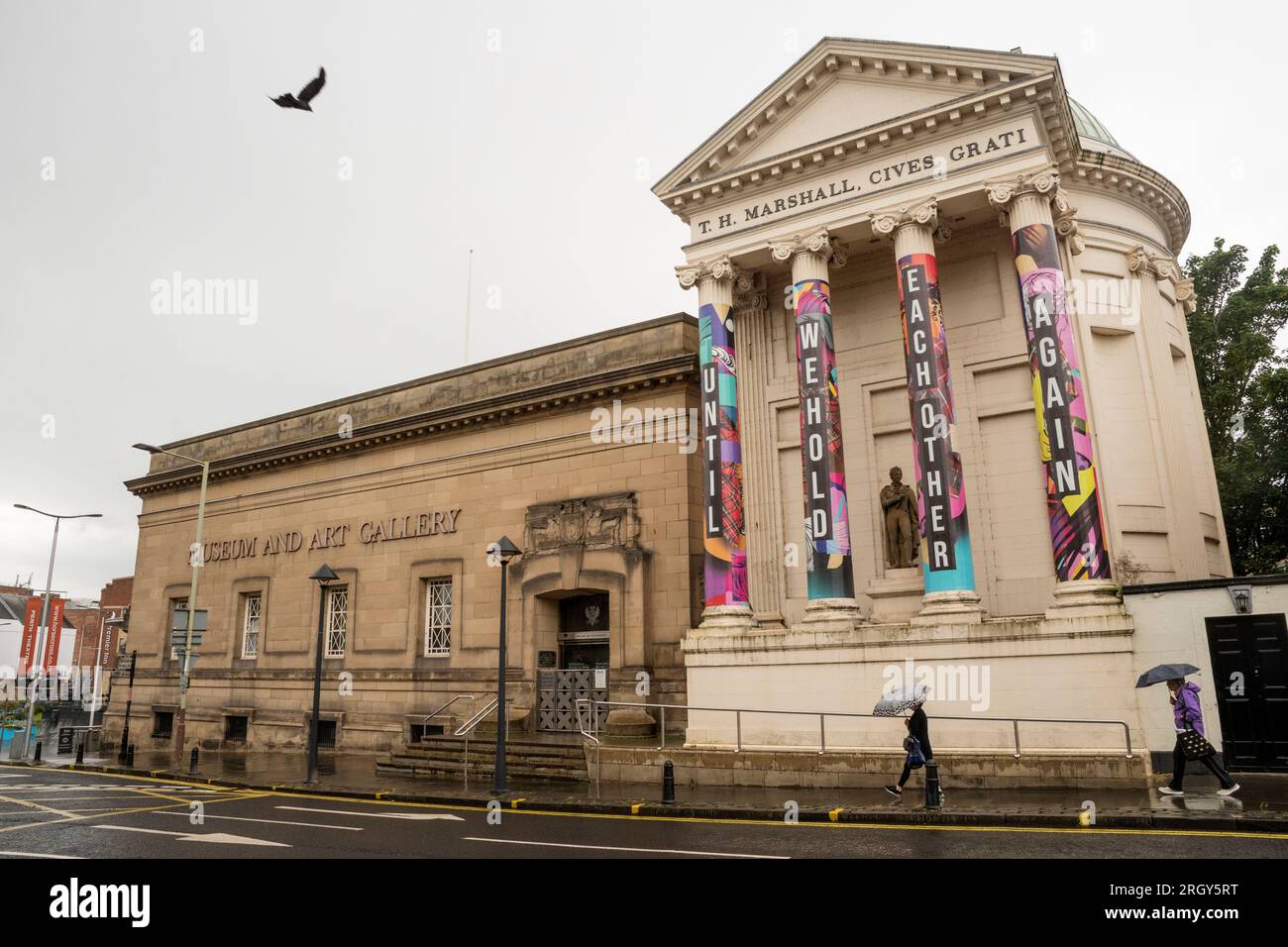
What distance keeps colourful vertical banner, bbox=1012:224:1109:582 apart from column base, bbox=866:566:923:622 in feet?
11.2

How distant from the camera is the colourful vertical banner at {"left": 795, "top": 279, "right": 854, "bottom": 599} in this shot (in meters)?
17.1

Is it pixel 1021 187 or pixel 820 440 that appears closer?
pixel 1021 187

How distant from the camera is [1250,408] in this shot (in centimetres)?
2544

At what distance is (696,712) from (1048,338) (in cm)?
998

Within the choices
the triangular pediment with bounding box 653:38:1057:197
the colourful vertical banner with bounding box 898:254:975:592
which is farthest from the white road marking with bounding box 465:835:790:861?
the triangular pediment with bounding box 653:38:1057:197

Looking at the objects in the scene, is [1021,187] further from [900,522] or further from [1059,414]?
[900,522]

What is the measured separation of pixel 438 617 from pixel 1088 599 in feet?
57.1

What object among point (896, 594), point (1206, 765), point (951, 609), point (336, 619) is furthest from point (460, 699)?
point (1206, 765)

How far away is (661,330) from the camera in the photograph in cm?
2278

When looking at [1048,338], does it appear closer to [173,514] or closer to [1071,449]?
[1071,449]

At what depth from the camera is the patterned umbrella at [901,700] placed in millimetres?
12977

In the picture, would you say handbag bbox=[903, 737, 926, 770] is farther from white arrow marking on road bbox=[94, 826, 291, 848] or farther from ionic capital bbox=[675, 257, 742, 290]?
ionic capital bbox=[675, 257, 742, 290]

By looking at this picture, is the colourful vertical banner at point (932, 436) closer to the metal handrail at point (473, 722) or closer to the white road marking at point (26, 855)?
the metal handrail at point (473, 722)
